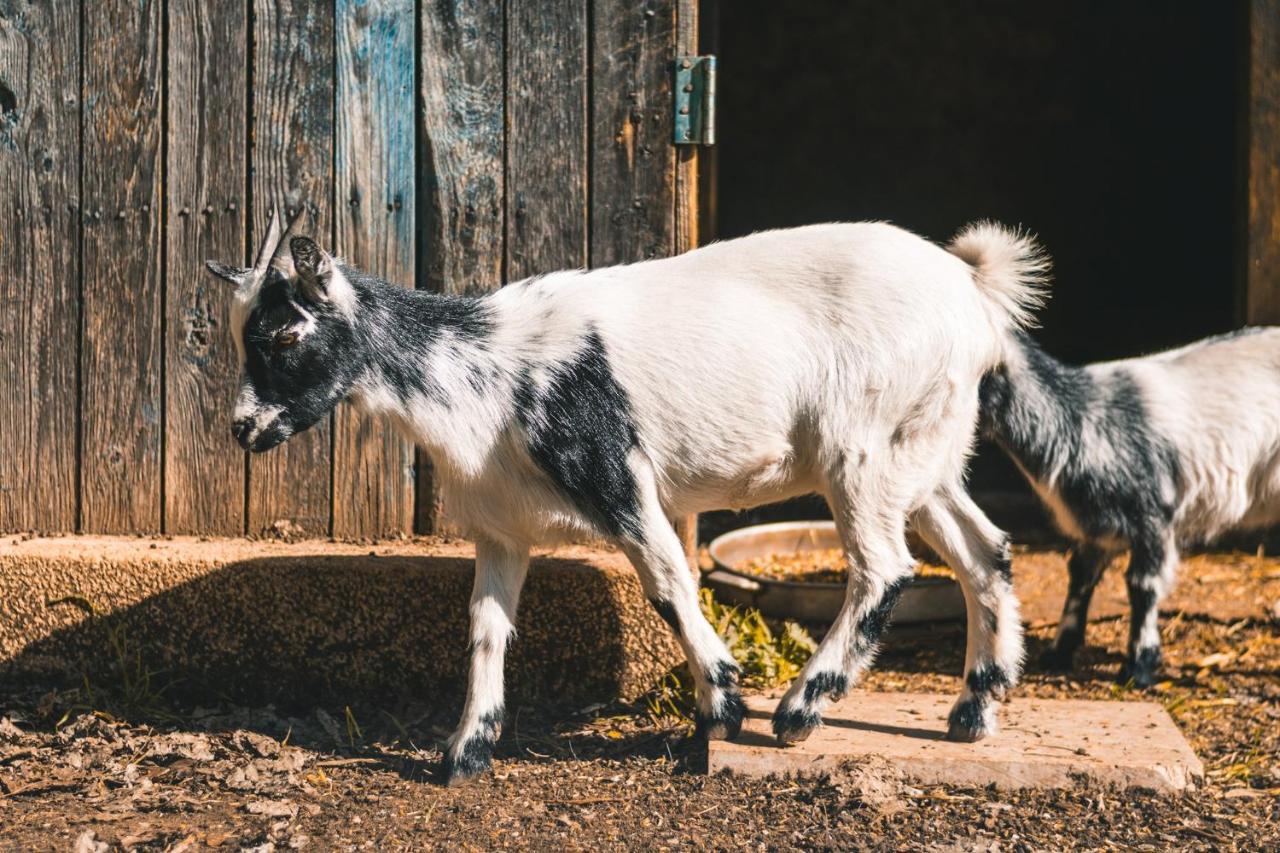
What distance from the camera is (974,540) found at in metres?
4.08

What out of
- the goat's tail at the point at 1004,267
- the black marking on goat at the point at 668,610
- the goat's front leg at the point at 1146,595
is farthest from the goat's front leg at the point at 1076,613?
the black marking on goat at the point at 668,610

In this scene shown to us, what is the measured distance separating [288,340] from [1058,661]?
3139 millimetres

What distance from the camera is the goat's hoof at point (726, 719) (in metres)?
3.79

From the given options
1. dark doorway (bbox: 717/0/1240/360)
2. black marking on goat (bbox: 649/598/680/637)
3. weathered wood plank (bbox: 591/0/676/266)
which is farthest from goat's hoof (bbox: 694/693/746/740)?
dark doorway (bbox: 717/0/1240/360)

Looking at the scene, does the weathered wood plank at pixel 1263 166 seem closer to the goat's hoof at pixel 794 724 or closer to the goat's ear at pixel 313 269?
the goat's hoof at pixel 794 724

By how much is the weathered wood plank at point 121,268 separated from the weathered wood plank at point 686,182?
1.77 metres

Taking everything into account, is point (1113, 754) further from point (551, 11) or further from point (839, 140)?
point (839, 140)

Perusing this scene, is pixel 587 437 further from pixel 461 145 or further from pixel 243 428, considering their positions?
pixel 461 145

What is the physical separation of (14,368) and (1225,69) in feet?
23.3

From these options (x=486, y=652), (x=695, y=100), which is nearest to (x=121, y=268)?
(x=486, y=652)

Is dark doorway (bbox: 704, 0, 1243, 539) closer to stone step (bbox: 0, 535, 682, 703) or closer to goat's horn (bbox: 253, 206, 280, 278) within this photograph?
stone step (bbox: 0, 535, 682, 703)

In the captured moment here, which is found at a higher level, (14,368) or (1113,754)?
(14,368)

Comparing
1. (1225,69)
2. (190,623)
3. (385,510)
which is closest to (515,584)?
(385,510)

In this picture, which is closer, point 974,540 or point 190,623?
point 974,540
